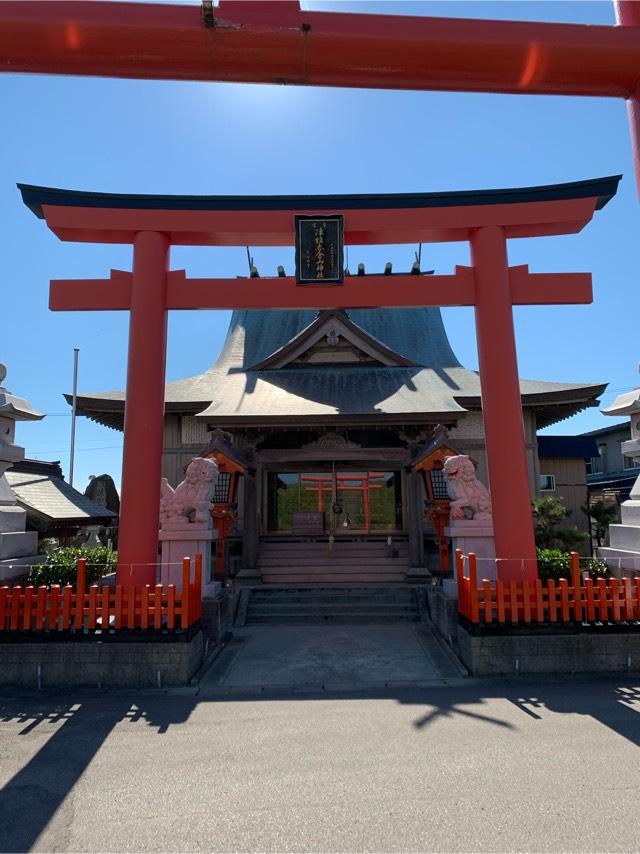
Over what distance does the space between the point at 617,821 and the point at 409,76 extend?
6.69m

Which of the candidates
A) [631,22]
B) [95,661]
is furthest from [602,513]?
[95,661]

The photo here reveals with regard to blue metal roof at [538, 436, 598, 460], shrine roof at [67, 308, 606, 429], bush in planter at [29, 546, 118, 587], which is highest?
shrine roof at [67, 308, 606, 429]

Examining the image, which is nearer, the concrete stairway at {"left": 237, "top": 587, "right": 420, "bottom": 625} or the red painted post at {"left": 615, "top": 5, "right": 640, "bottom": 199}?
the red painted post at {"left": 615, "top": 5, "right": 640, "bottom": 199}

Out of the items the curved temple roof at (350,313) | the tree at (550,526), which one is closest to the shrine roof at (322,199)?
the curved temple roof at (350,313)

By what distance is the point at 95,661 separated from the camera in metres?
6.43

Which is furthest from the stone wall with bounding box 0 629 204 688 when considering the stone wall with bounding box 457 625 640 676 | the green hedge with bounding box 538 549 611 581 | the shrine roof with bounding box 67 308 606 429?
the shrine roof with bounding box 67 308 606 429

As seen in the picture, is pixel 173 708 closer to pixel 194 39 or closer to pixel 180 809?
pixel 180 809

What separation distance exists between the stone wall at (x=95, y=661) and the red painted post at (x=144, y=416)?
1392mm

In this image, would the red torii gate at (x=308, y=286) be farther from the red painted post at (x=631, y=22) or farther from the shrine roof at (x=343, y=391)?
the shrine roof at (x=343, y=391)

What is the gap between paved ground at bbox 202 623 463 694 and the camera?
6.57 meters

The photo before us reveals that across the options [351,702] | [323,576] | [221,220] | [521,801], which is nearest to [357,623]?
[323,576]

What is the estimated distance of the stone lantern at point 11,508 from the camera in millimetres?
8031

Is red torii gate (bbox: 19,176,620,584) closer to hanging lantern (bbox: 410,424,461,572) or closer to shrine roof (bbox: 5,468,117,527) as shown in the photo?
hanging lantern (bbox: 410,424,461,572)

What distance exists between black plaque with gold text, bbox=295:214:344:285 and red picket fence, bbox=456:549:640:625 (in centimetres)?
508
